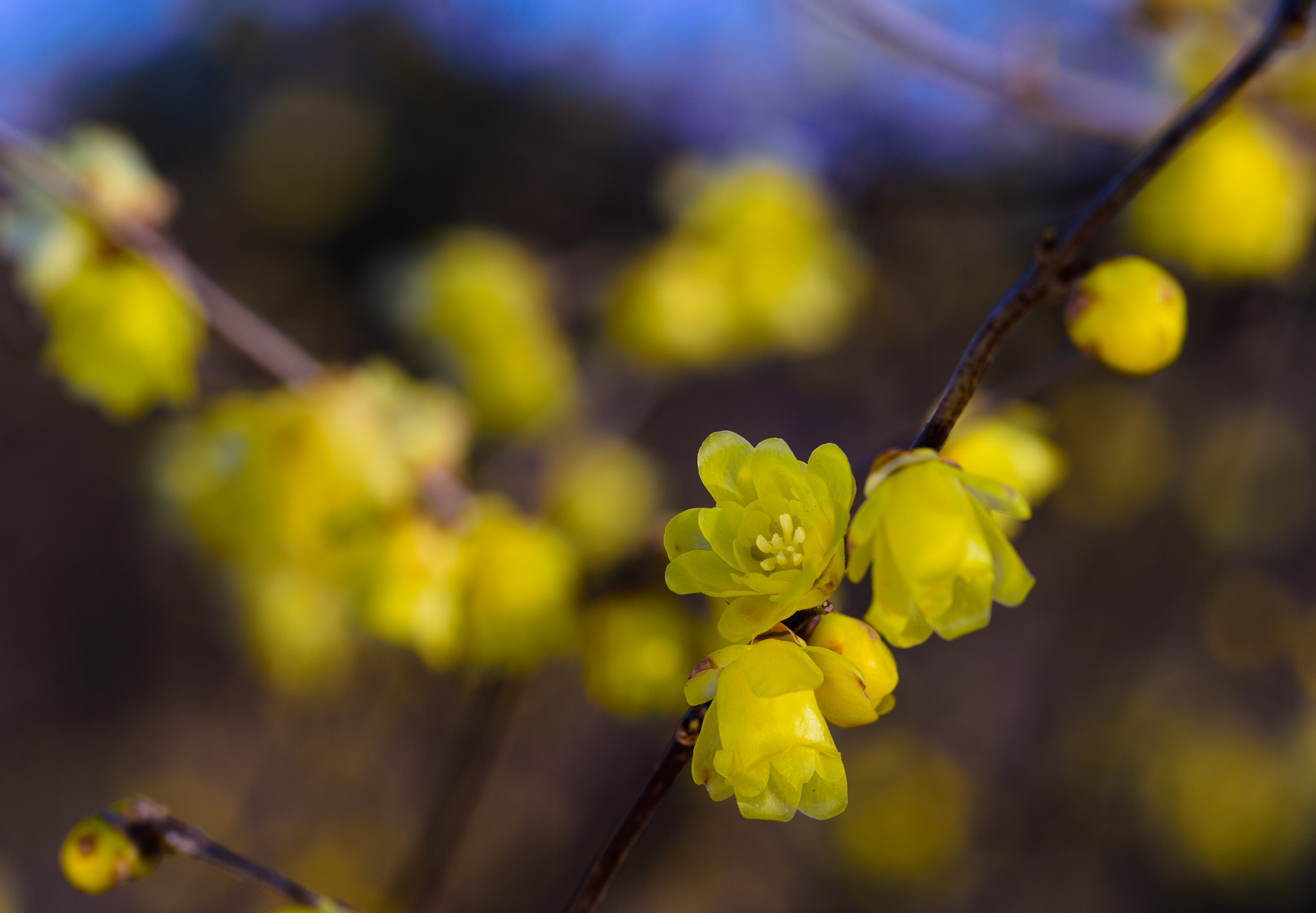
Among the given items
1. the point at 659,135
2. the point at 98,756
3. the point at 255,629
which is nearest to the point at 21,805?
the point at 98,756

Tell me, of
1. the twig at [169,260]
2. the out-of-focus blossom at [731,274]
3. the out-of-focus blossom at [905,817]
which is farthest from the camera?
the out-of-focus blossom at [905,817]

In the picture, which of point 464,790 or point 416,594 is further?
point 464,790

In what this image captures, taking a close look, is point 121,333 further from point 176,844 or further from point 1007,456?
point 1007,456

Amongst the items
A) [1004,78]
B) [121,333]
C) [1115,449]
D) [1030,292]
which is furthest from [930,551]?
[1115,449]

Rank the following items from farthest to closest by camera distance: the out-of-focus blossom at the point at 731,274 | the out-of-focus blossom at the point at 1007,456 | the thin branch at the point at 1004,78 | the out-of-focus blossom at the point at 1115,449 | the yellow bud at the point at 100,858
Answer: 1. the out-of-focus blossom at the point at 1115,449
2. the out-of-focus blossom at the point at 731,274
3. the thin branch at the point at 1004,78
4. the out-of-focus blossom at the point at 1007,456
5. the yellow bud at the point at 100,858

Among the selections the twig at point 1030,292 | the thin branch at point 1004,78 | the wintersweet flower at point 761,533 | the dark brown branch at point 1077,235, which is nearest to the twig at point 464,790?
the twig at point 1030,292

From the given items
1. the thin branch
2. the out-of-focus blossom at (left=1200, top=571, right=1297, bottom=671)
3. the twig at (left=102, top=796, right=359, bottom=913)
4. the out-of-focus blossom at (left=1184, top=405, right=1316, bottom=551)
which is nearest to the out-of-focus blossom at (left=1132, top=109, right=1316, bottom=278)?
the thin branch

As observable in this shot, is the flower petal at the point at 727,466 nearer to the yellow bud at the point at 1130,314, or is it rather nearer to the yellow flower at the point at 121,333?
the yellow bud at the point at 1130,314
